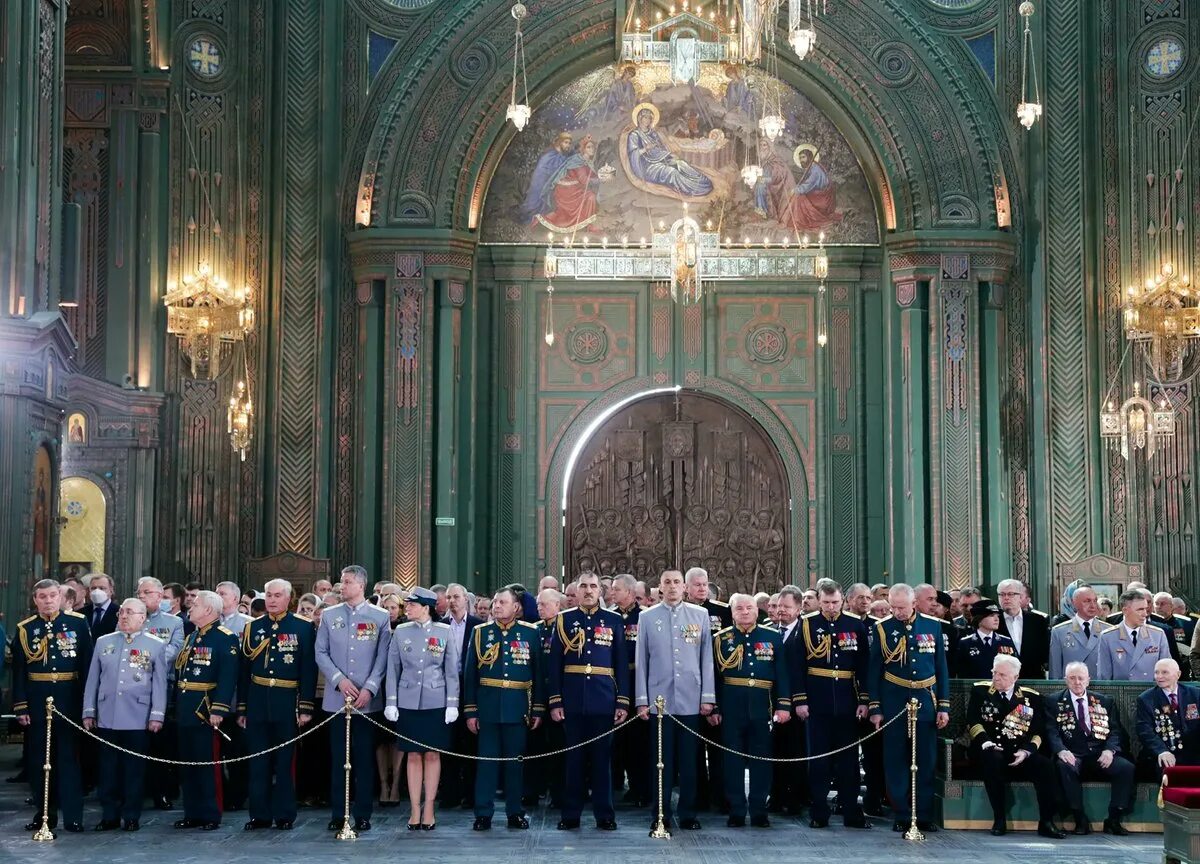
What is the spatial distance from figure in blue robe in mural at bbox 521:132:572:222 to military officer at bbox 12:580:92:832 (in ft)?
36.3

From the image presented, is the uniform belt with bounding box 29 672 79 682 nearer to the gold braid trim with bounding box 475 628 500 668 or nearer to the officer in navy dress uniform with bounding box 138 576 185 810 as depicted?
the officer in navy dress uniform with bounding box 138 576 185 810

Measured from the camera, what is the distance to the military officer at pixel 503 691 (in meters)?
11.1

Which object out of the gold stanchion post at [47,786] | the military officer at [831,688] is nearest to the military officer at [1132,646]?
the military officer at [831,688]

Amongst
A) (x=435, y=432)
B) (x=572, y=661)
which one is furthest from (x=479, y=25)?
(x=572, y=661)

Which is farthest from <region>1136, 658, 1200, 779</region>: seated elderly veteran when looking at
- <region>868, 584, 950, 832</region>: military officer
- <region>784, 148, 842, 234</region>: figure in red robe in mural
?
<region>784, 148, 842, 234</region>: figure in red robe in mural

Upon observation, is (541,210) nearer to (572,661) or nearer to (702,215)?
(702,215)

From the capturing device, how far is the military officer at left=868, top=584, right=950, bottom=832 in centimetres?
1116

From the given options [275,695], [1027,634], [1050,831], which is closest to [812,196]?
[1027,634]

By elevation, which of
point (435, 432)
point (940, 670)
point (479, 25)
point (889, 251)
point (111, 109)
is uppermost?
point (479, 25)

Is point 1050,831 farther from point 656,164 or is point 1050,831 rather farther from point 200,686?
point 656,164

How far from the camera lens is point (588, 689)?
11.2 metres

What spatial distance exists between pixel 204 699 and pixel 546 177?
1141 cm

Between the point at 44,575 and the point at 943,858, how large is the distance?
8421 millimetres

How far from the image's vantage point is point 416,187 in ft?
65.6
